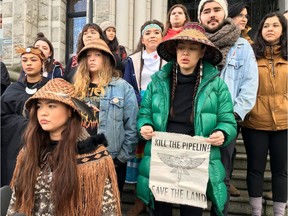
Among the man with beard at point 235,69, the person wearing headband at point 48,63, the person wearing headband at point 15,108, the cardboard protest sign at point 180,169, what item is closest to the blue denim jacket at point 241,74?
the man with beard at point 235,69

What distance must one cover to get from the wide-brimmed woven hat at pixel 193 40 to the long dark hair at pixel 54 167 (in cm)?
105

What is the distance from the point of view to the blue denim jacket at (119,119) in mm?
2758

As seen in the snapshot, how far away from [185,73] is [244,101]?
22.7 inches

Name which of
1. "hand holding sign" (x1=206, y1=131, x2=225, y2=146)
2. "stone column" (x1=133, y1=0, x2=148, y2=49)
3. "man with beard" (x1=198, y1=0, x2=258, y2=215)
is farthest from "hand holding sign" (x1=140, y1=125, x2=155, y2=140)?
"stone column" (x1=133, y1=0, x2=148, y2=49)

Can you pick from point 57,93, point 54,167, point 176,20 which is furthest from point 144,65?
point 54,167

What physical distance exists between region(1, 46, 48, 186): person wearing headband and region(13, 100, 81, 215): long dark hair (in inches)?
39.3

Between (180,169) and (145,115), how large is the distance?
54cm

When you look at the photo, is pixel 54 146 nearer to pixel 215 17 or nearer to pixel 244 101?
pixel 244 101

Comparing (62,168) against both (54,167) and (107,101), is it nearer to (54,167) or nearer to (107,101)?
(54,167)

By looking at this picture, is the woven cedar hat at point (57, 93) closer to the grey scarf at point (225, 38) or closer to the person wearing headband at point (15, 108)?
the person wearing headband at point (15, 108)

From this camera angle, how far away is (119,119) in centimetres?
281

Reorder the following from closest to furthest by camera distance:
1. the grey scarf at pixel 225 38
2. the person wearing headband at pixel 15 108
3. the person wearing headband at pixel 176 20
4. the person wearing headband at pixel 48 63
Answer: the grey scarf at pixel 225 38 → the person wearing headband at pixel 15 108 → the person wearing headband at pixel 176 20 → the person wearing headband at pixel 48 63

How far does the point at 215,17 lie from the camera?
2.95 metres

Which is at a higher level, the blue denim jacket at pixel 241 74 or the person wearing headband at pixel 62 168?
the blue denim jacket at pixel 241 74
